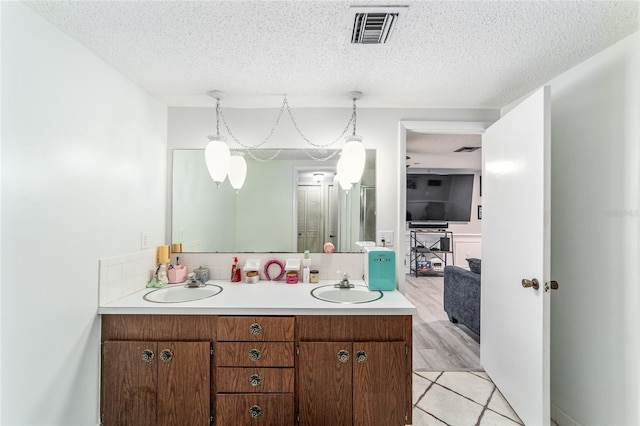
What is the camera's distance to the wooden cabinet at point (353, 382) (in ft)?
5.39

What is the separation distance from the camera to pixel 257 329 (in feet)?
5.44

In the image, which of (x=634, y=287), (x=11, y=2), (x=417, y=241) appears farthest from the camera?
(x=417, y=241)

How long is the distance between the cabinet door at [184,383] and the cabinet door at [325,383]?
526 millimetres

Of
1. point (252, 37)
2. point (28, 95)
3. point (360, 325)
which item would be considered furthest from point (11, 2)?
point (360, 325)

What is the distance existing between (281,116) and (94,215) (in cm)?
138

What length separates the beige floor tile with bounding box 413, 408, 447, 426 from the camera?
1831 mm

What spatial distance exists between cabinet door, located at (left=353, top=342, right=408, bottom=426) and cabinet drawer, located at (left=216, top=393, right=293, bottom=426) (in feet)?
1.25

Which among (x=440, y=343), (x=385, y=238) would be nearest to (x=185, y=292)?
(x=385, y=238)

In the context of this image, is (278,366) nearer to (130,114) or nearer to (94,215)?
(94,215)

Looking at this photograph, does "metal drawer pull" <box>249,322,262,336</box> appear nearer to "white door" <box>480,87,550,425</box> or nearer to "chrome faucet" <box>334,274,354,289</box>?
"chrome faucet" <box>334,274,354,289</box>

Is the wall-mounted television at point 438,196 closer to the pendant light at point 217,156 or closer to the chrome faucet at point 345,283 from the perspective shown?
the chrome faucet at point 345,283

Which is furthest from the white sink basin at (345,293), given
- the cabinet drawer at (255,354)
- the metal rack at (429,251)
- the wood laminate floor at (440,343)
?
the metal rack at (429,251)

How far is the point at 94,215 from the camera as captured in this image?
1597 mm

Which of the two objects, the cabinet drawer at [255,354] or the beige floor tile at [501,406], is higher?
the cabinet drawer at [255,354]
